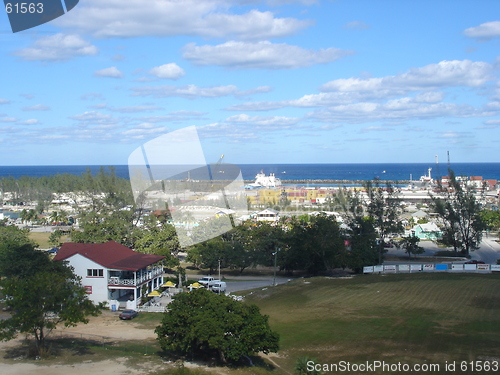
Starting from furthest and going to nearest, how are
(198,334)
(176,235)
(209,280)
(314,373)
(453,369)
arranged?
(176,235)
(209,280)
(198,334)
(453,369)
(314,373)

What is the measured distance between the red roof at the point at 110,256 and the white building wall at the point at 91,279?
23cm

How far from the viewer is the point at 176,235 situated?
34.2 meters

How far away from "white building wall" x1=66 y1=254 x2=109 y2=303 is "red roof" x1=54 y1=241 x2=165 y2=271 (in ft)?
0.75

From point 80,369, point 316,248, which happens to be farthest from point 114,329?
point 316,248

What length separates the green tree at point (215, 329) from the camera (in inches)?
560

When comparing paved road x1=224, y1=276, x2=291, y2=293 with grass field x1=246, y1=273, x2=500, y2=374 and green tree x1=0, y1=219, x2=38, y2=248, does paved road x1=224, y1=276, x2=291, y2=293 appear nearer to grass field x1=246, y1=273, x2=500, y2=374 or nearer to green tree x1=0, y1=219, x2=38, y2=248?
grass field x1=246, y1=273, x2=500, y2=374

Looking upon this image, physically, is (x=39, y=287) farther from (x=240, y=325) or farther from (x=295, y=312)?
(x=295, y=312)

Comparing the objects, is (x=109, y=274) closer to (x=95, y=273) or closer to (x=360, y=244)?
(x=95, y=273)

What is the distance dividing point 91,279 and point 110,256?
5.84ft

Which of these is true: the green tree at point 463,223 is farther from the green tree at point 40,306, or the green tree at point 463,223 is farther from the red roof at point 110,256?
the green tree at point 40,306

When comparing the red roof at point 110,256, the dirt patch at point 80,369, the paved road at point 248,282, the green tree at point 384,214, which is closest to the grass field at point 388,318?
the paved road at point 248,282

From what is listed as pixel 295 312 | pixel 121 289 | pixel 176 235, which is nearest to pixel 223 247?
pixel 176 235

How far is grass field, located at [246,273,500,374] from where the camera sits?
14.9m

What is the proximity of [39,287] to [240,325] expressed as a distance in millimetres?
6677
